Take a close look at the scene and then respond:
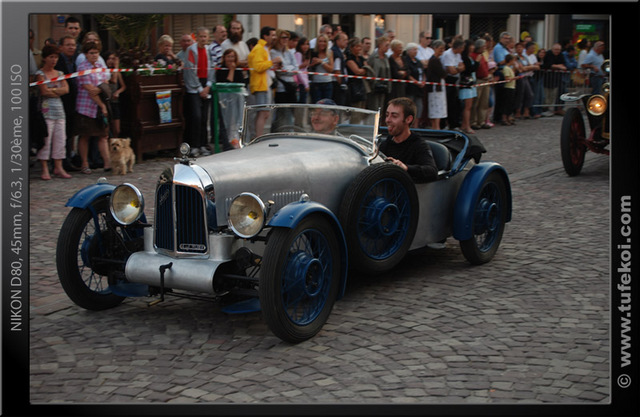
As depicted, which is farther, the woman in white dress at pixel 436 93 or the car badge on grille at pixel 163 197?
the woman in white dress at pixel 436 93

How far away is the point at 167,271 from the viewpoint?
4.35 meters

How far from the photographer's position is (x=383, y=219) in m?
5.04

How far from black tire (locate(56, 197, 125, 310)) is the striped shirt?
342 cm

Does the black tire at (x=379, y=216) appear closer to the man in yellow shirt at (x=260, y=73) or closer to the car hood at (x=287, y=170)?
the car hood at (x=287, y=170)

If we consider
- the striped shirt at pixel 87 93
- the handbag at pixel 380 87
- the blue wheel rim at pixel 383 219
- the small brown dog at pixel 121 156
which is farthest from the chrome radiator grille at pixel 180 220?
the handbag at pixel 380 87

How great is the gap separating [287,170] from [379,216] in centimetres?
66

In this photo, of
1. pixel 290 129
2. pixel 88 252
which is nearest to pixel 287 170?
pixel 290 129

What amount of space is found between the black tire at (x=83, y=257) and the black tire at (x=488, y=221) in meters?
2.55

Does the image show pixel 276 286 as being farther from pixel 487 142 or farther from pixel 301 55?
pixel 487 142

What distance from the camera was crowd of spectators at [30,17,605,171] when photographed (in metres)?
6.75

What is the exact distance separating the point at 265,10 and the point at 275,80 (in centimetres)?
596

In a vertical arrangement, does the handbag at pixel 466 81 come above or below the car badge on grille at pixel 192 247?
above

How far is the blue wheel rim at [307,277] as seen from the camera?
4207 mm

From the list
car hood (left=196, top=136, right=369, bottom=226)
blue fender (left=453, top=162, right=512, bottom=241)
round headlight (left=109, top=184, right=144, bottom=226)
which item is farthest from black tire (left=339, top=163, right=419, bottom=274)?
round headlight (left=109, top=184, right=144, bottom=226)
